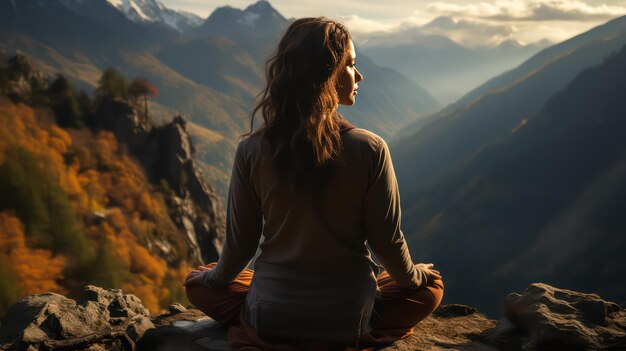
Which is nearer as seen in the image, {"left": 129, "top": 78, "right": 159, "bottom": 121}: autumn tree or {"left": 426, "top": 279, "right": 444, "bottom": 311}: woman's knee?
{"left": 426, "top": 279, "right": 444, "bottom": 311}: woman's knee

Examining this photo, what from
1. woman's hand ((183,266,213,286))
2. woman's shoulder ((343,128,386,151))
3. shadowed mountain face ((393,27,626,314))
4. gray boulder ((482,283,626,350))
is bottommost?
shadowed mountain face ((393,27,626,314))

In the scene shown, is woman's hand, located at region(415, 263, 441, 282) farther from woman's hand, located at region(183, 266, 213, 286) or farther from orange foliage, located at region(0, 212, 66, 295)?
orange foliage, located at region(0, 212, 66, 295)

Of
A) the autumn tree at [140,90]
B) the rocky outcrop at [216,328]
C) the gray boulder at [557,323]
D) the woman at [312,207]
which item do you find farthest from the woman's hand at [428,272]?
the autumn tree at [140,90]

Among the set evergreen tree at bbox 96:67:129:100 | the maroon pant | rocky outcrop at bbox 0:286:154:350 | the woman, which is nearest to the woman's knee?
the maroon pant

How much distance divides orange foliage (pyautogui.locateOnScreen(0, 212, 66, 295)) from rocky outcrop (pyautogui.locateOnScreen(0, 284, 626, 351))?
6190 cm

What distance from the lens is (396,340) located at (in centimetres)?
588

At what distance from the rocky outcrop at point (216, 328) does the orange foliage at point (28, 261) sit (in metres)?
61.9

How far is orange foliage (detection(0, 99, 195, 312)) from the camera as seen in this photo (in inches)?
2527

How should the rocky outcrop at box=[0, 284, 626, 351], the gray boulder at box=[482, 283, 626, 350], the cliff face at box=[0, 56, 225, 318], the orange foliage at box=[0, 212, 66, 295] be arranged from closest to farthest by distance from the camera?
the rocky outcrop at box=[0, 284, 626, 351] → the gray boulder at box=[482, 283, 626, 350] → the orange foliage at box=[0, 212, 66, 295] → the cliff face at box=[0, 56, 225, 318]

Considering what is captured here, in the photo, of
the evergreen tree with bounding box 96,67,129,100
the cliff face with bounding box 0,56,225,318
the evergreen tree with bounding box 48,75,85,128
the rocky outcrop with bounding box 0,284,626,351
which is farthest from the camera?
the evergreen tree with bounding box 96,67,129,100

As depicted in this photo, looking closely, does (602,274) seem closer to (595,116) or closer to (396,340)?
(595,116)

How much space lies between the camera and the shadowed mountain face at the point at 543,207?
117938 millimetres

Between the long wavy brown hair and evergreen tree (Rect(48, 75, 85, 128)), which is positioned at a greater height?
the long wavy brown hair

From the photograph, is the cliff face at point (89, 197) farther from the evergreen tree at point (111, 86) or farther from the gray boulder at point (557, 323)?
the gray boulder at point (557, 323)
